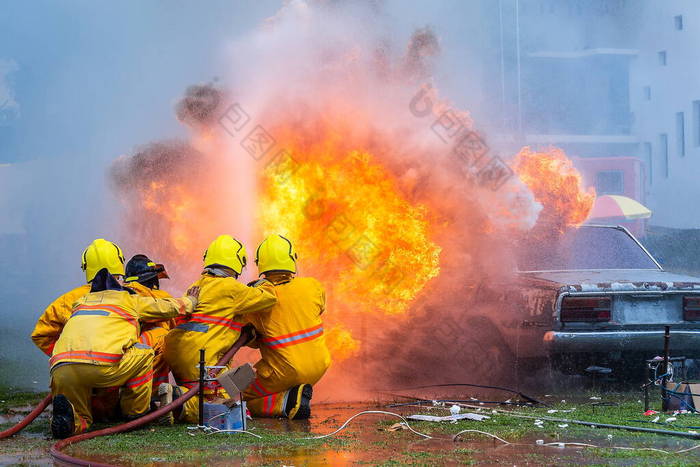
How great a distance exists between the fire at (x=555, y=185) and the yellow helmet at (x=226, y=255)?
4.19m

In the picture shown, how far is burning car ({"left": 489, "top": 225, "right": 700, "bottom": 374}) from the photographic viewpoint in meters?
7.78

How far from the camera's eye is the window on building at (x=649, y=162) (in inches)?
1340

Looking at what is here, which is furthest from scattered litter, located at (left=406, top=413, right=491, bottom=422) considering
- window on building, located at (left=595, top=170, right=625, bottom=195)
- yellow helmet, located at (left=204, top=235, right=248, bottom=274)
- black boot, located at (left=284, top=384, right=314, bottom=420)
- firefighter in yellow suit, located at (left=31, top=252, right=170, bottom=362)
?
window on building, located at (left=595, top=170, right=625, bottom=195)

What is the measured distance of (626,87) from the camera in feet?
117

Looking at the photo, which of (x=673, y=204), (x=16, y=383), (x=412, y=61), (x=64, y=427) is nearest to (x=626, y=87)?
(x=673, y=204)

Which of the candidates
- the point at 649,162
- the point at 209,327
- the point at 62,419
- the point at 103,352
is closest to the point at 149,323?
the point at 209,327

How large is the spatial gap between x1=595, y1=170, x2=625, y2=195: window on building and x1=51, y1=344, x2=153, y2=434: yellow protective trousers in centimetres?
2801

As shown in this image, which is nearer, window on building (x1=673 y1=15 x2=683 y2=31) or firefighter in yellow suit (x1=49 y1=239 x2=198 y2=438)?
firefighter in yellow suit (x1=49 y1=239 x2=198 y2=438)

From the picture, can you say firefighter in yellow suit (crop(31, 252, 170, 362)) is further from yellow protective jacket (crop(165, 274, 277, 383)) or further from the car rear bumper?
the car rear bumper

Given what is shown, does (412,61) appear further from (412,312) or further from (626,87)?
(626,87)

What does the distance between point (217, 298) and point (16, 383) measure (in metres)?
3.85

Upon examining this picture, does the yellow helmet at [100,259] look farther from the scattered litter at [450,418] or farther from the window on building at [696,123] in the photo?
the window on building at [696,123]

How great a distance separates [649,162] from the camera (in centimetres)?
3450

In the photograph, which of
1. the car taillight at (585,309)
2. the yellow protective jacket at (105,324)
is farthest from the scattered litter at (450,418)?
the yellow protective jacket at (105,324)
